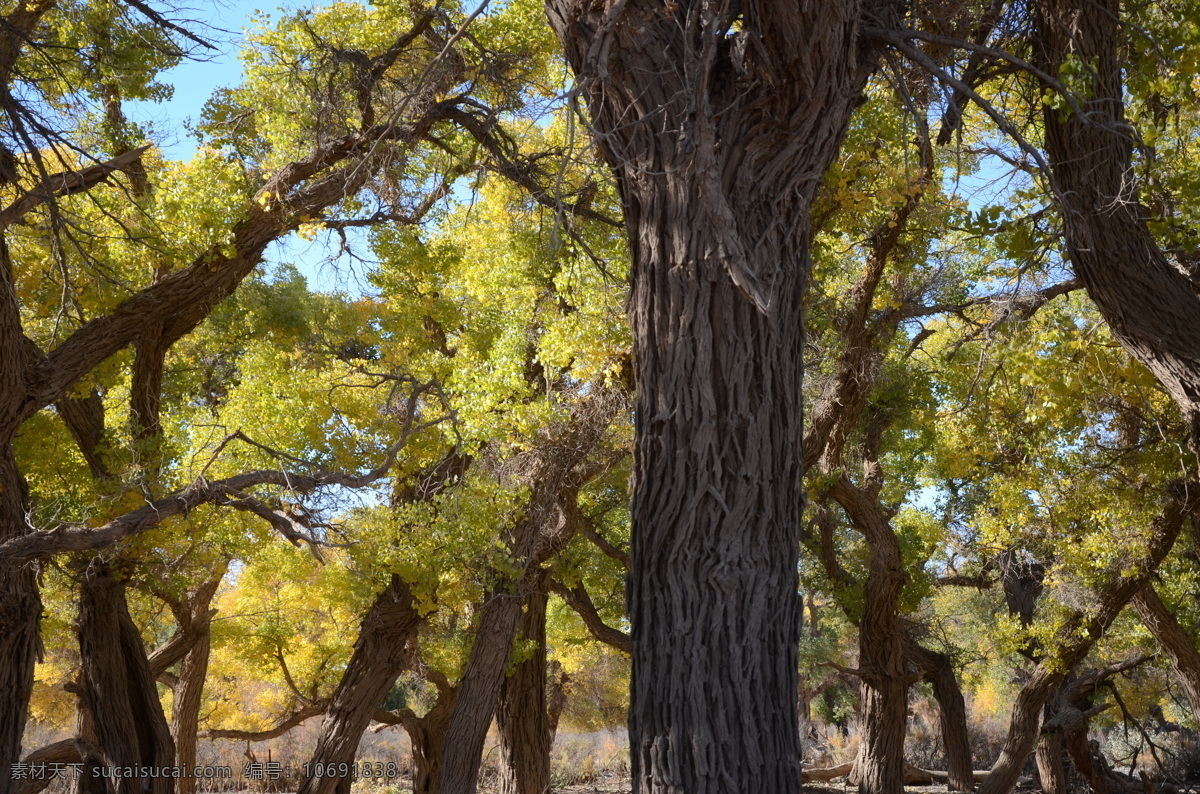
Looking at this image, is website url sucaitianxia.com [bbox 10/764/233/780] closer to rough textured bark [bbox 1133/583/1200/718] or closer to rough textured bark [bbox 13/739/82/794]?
rough textured bark [bbox 13/739/82/794]

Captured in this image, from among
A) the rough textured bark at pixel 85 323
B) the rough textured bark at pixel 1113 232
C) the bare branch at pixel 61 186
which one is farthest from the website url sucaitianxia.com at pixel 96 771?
the rough textured bark at pixel 1113 232

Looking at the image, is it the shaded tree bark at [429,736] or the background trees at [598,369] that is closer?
the background trees at [598,369]

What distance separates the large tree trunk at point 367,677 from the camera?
1198cm

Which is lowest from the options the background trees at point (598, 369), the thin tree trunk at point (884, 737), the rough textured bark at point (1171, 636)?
the thin tree trunk at point (884, 737)

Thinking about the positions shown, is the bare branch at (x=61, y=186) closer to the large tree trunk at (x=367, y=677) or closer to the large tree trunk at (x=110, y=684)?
the large tree trunk at (x=110, y=684)

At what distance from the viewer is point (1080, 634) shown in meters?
12.1


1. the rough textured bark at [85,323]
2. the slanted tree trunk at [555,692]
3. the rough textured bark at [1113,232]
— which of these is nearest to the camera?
the rough textured bark at [1113,232]

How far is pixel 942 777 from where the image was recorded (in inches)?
775

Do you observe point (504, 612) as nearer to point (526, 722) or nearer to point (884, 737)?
point (526, 722)

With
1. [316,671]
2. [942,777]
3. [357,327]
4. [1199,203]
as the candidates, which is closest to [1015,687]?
[942,777]

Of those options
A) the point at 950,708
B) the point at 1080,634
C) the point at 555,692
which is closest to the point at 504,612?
the point at 1080,634

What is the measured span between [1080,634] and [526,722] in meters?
7.82

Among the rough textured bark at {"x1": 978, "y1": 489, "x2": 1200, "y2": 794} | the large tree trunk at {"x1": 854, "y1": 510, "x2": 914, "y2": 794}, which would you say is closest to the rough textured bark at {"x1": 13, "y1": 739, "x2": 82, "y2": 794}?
the large tree trunk at {"x1": 854, "y1": 510, "x2": 914, "y2": 794}

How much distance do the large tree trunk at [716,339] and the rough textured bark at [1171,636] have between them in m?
10.1
